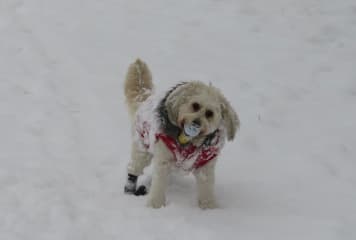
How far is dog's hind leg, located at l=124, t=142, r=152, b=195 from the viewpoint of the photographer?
417 cm

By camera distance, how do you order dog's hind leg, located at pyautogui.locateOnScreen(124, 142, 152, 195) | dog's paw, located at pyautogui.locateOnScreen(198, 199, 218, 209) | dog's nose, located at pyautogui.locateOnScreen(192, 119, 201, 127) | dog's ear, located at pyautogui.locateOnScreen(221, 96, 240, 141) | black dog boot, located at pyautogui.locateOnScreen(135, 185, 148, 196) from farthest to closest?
1. black dog boot, located at pyautogui.locateOnScreen(135, 185, 148, 196)
2. dog's hind leg, located at pyautogui.locateOnScreen(124, 142, 152, 195)
3. dog's paw, located at pyautogui.locateOnScreen(198, 199, 218, 209)
4. dog's ear, located at pyautogui.locateOnScreen(221, 96, 240, 141)
5. dog's nose, located at pyautogui.locateOnScreen(192, 119, 201, 127)

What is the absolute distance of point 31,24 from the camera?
748 cm

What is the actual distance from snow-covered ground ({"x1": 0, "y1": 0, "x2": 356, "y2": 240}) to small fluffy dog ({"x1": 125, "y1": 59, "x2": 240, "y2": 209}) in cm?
19

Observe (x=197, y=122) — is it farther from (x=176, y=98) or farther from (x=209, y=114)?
(x=176, y=98)

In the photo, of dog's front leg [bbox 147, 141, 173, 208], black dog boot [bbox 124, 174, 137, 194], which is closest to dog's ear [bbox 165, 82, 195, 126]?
dog's front leg [bbox 147, 141, 173, 208]

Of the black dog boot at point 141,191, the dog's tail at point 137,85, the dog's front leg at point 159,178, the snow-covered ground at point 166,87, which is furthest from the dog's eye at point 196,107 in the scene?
the black dog boot at point 141,191

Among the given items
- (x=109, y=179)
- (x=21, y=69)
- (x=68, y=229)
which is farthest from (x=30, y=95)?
(x=68, y=229)

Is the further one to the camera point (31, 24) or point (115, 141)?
point (31, 24)

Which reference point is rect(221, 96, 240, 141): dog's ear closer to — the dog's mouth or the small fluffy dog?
the small fluffy dog

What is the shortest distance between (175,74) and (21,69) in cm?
166

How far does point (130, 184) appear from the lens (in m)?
4.23

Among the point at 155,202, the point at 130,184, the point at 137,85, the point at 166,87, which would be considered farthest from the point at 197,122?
the point at 166,87

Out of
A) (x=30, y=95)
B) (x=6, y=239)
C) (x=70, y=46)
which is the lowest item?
(x=6, y=239)

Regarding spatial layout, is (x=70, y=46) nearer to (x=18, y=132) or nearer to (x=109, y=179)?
(x=18, y=132)
